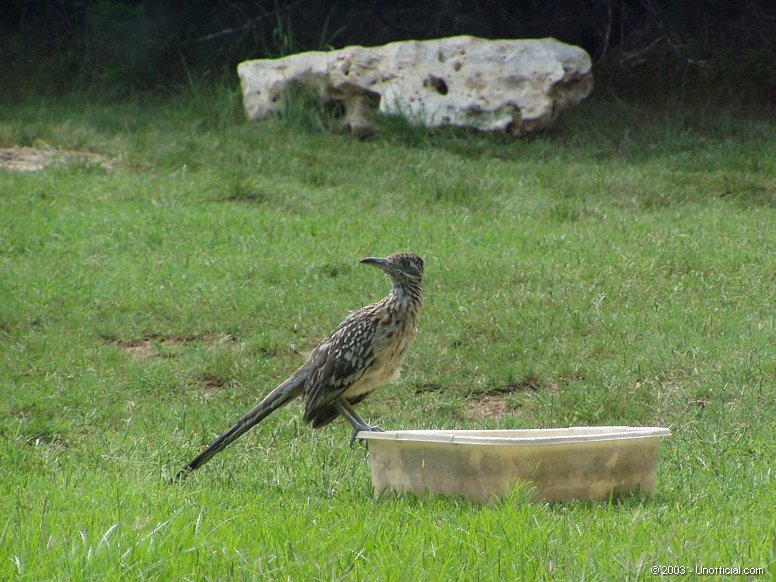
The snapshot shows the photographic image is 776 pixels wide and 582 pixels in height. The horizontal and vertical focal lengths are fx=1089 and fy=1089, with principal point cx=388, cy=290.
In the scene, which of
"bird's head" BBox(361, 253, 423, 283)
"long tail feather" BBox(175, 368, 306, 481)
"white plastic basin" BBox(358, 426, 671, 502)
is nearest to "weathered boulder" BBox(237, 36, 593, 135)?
"bird's head" BBox(361, 253, 423, 283)

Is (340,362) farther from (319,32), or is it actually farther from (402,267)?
(319,32)

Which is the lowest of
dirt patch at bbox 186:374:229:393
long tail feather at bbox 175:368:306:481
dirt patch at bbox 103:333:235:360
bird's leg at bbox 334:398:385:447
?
dirt patch at bbox 186:374:229:393

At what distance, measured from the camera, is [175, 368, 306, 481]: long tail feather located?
550cm

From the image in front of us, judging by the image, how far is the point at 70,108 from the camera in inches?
591

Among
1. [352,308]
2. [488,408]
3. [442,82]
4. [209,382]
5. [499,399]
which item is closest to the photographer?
[488,408]

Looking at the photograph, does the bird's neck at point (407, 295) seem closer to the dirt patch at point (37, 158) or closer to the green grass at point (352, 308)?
the green grass at point (352, 308)

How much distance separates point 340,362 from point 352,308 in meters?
3.01

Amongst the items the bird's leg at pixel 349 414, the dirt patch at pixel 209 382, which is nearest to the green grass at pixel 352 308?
the dirt patch at pixel 209 382

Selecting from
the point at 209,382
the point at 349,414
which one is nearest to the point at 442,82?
the point at 209,382

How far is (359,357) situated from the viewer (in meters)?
5.81

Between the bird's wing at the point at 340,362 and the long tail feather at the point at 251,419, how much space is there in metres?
0.10

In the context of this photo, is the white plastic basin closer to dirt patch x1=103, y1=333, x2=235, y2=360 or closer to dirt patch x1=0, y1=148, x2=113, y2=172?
dirt patch x1=103, y1=333, x2=235, y2=360

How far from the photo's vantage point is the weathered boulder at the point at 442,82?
14039mm

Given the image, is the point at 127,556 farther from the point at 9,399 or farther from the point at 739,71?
the point at 739,71
